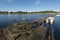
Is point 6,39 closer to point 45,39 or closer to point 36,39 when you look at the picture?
point 36,39

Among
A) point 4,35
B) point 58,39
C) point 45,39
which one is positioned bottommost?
point 58,39

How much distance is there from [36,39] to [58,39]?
10247mm

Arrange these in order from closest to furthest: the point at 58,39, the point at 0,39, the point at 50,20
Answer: the point at 0,39
the point at 58,39
the point at 50,20

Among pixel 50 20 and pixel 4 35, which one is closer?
pixel 4 35

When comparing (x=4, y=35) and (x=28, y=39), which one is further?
(x=28, y=39)

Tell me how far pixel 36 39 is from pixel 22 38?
249 centimetres

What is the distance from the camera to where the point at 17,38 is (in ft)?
71.3

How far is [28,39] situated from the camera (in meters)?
20.7

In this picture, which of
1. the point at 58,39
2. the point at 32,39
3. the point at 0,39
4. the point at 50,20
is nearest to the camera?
the point at 0,39

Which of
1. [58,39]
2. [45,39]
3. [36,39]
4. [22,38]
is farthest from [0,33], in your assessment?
[58,39]

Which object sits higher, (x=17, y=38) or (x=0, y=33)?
(x=0, y=33)

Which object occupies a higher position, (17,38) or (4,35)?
(4,35)

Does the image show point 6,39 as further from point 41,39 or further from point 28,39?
point 41,39

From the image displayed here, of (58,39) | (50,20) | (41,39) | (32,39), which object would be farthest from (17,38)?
(50,20)
